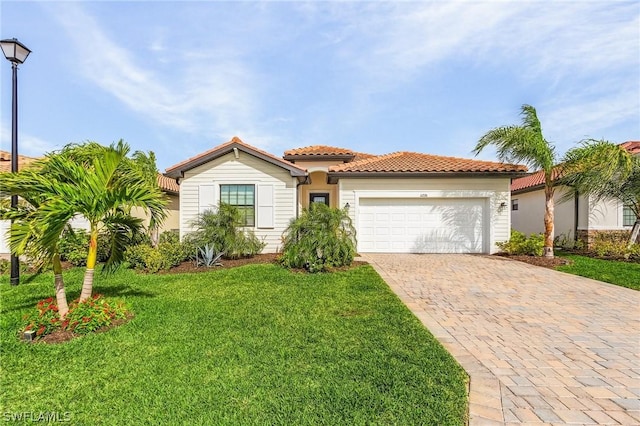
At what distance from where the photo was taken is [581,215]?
13.7 metres

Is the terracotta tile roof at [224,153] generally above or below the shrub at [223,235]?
above

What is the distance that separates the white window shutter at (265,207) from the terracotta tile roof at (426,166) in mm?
2770

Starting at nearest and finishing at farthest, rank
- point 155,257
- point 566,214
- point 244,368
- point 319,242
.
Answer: point 244,368, point 319,242, point 155,257, point 566,214

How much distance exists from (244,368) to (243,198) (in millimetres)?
9782

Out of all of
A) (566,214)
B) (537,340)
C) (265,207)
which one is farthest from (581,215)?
(265,207)

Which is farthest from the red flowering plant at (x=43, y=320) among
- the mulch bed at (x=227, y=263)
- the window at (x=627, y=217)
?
the window at (x=627, y=217)

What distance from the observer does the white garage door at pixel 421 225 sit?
1300 cm

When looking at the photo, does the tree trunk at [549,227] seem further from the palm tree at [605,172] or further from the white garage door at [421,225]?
the white garage door at [421,225]

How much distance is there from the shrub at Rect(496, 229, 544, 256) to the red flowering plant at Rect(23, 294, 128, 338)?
42.7 ft

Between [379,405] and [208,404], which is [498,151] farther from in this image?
[208,404]

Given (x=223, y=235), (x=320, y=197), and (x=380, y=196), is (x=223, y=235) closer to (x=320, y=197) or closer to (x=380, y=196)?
(x=380, y=196)

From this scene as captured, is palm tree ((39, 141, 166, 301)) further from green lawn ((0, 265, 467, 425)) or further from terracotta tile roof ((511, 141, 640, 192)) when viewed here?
terracotta tile roof ((511, 141, 640, 192))

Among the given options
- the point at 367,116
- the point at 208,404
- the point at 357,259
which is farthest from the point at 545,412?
the point at 367,116

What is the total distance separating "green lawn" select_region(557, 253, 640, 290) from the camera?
7895mm
